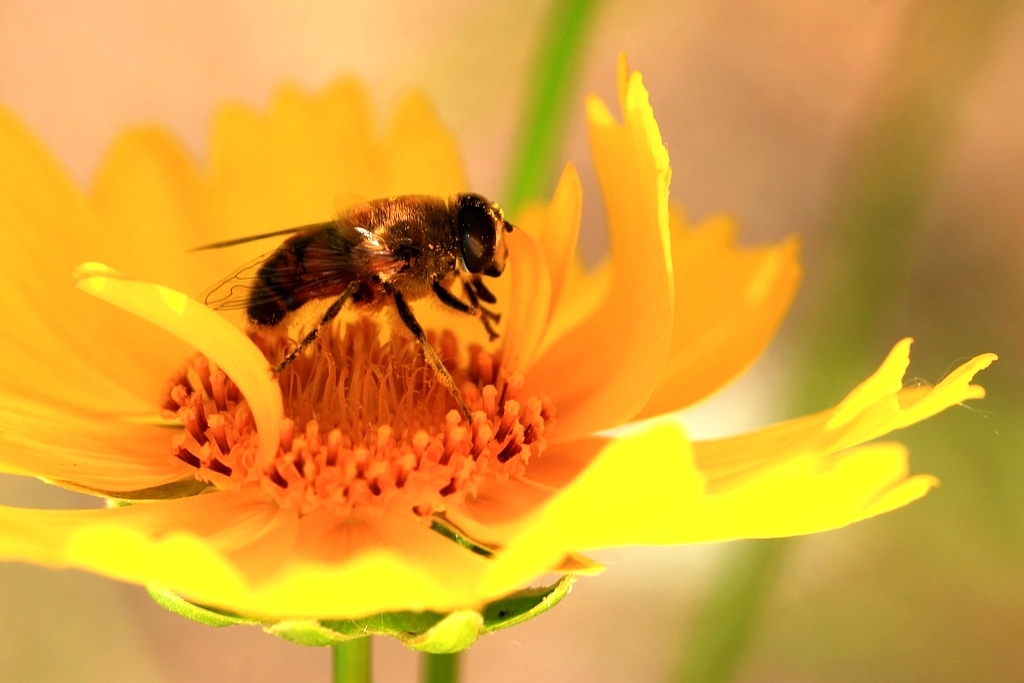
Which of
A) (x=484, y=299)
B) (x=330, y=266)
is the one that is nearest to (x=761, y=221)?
(x=484, y=299)

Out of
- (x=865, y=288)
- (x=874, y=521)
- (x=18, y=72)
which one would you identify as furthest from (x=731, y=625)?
(x=18, y=72)

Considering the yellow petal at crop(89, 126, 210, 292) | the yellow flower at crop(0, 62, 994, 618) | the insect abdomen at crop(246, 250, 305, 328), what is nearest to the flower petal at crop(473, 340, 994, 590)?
the yellow flower at crop(0, 62, 994, 618)

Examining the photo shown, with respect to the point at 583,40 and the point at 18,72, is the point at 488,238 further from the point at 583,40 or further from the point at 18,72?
the point at 18,72

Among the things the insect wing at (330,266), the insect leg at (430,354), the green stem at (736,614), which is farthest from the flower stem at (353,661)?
the green stem at (736,614)

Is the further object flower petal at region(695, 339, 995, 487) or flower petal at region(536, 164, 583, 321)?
flower petal at region(536, 164, 583, 321)

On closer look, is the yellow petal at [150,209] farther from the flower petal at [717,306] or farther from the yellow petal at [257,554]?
the flower petal at [717,306]

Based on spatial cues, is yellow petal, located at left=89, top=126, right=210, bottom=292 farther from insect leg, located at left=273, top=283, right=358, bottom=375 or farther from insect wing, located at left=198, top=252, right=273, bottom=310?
insect leg, located at left=273, top=283, right=358, bottom=375
